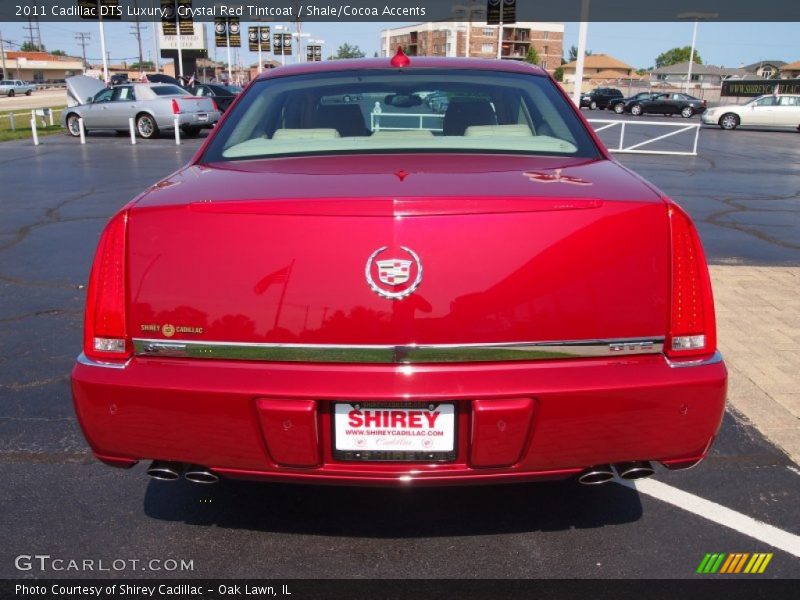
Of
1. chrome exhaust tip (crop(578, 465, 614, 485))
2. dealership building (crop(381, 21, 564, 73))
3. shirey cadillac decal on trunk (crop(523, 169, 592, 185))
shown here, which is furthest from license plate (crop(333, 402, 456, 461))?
dealership building (crop(381, 21, 564, 73))

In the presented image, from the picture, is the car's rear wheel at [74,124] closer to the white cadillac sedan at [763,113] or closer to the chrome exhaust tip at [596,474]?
the chrome exhaust tip at [596,474]

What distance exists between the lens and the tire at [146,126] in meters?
22.3

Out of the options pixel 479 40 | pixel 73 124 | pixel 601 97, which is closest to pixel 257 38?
pixel 601 97

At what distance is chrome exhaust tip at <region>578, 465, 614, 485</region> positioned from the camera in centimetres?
232

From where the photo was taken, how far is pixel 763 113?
3173 cm

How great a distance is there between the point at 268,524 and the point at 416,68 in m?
2.25

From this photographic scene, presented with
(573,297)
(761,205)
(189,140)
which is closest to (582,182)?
(573,297)

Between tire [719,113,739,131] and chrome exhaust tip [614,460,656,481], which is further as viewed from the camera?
tire [719,113,739,131]

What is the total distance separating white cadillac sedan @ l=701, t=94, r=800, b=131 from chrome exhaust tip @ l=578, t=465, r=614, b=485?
111ft

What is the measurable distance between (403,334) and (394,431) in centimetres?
32

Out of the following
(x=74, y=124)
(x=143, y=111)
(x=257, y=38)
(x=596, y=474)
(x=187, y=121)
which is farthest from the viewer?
(x=257, y=38)

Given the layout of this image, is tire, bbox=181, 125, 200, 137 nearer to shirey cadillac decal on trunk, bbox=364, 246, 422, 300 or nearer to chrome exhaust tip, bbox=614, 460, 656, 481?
shirey cadillac decal on trunk, bbox=364, 246, 422, 300

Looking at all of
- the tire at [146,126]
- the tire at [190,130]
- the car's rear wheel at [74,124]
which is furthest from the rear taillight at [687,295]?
the car's rear wheel at [74,124]
